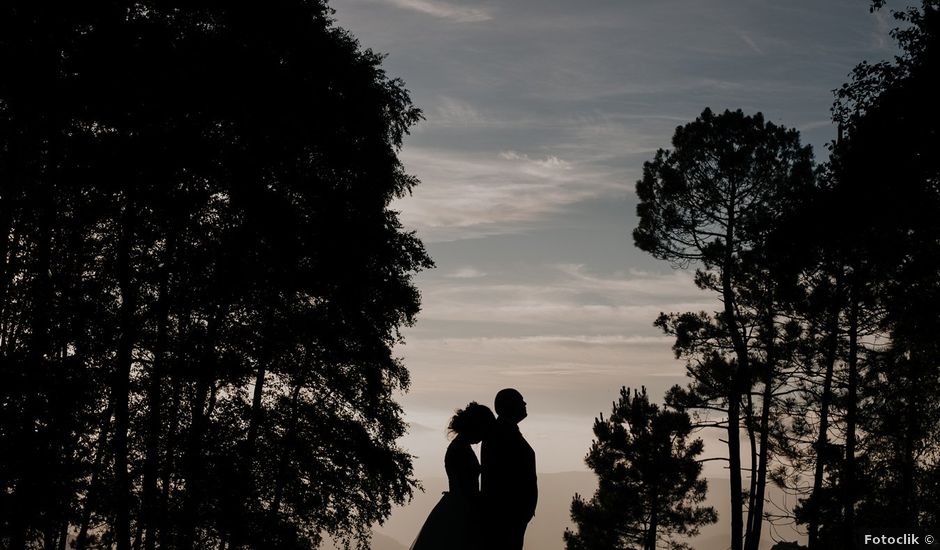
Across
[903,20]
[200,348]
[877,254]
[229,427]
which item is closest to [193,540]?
[229,427]

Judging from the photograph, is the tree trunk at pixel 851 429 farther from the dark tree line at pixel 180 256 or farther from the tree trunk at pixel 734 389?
the dark tree line at pixel 180 256

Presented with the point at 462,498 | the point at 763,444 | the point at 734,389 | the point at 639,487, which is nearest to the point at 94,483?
the point at 462,498

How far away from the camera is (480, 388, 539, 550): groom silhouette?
5336mm

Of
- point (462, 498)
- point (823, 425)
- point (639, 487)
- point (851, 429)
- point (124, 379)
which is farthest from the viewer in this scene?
point (639, 487)

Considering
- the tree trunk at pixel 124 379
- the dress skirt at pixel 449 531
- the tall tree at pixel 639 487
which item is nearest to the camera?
the dress skirt at pixel 449 531

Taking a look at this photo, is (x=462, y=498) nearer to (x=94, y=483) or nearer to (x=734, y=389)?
(x=94, y=483)

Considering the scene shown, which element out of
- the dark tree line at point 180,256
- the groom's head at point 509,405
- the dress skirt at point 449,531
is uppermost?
the dark tree line at point 180,256

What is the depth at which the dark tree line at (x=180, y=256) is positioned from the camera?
40.6ft

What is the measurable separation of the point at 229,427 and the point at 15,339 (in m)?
5.21

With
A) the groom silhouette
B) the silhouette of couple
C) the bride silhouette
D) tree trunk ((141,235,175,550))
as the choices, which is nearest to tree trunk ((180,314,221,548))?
tree trunk ((141,235,175,550))

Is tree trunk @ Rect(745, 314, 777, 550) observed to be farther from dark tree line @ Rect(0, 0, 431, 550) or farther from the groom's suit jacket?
the groom's suit jacket

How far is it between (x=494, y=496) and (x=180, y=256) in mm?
9548

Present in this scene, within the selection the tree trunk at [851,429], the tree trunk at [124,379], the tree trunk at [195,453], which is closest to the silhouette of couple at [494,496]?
the tree trunk at [124,379]

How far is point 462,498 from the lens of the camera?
19.7 ft
